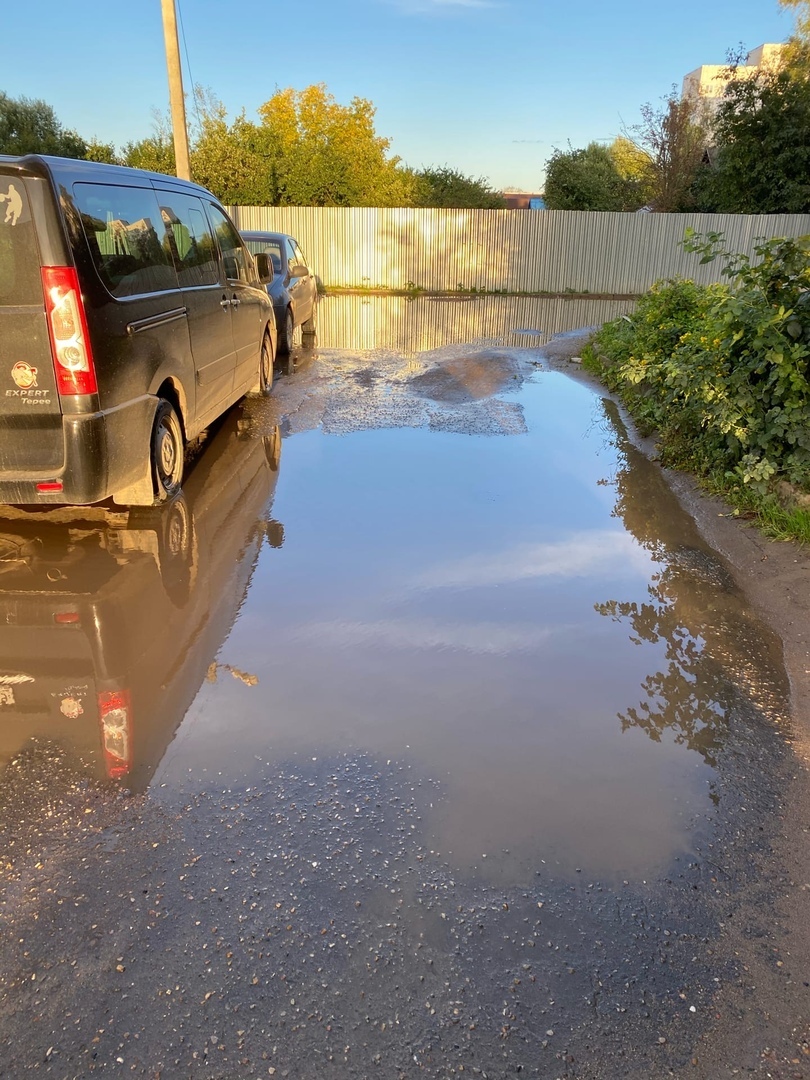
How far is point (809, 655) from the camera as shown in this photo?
4.11m

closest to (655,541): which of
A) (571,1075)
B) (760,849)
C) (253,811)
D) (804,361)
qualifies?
(804,361)

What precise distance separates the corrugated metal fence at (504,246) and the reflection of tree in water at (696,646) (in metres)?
20.6

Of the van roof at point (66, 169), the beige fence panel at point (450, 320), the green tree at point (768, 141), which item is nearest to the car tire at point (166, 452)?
the van roof at point (66, 169)

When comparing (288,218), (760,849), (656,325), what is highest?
(288,218)

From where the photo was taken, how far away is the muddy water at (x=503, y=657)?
3.00 metres

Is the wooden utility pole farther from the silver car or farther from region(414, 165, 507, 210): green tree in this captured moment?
region(414, 165, 507, 210): green tree

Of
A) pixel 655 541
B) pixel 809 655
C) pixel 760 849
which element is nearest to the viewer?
pixel 760 849

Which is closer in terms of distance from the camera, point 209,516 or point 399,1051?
point 399,1051

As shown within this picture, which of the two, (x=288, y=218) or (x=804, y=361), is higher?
(x=288, y=218)

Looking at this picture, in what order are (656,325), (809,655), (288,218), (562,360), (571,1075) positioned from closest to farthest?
(571,1075)
(809,655)
(656,325)
(562,360)
(288,218)

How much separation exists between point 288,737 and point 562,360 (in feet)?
36.0

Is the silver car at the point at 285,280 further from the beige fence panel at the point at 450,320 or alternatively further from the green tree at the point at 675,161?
the green tree at the point at 675,161

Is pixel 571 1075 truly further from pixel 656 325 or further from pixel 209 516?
pixel 656 325

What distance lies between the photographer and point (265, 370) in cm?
993
